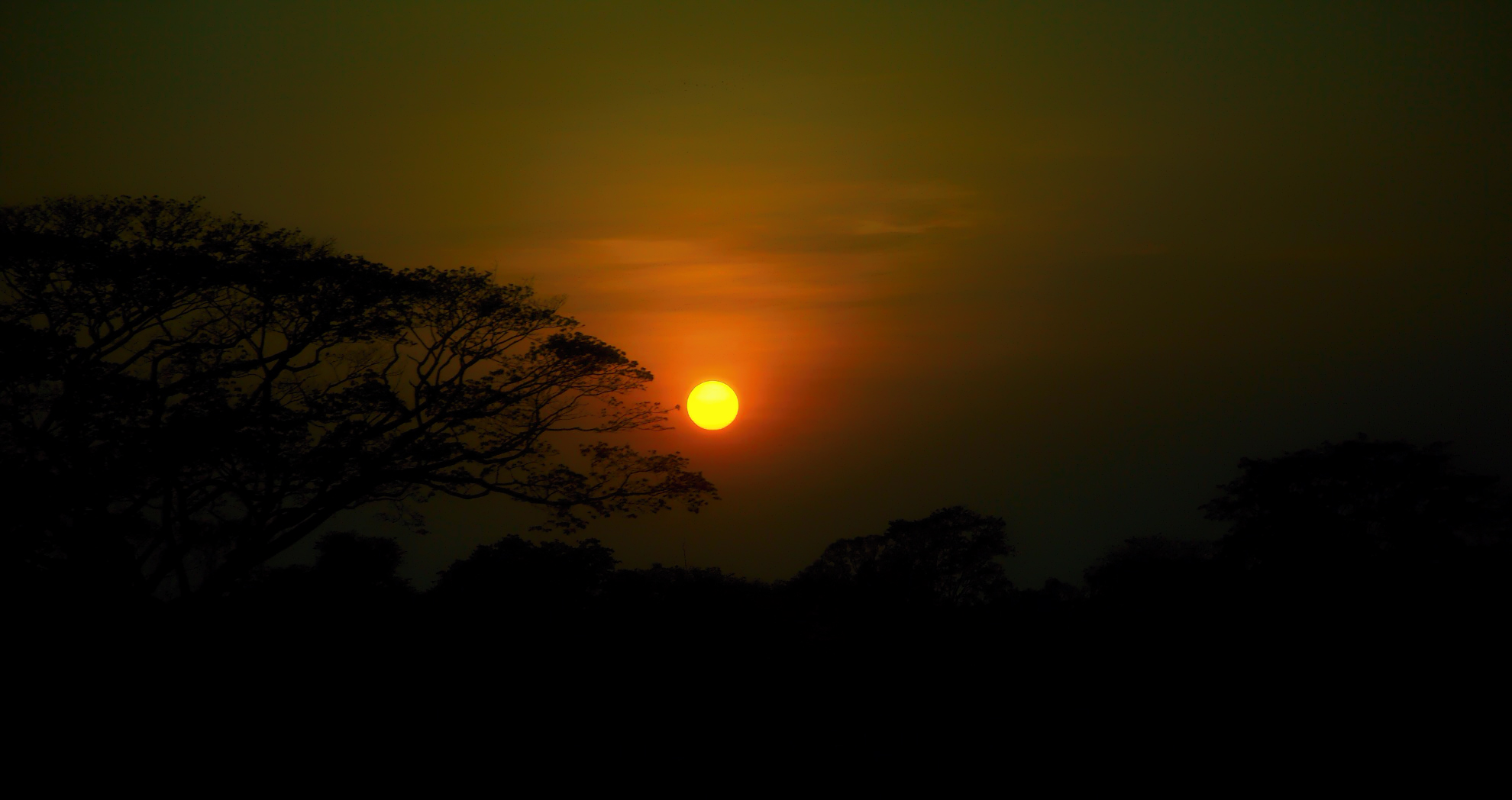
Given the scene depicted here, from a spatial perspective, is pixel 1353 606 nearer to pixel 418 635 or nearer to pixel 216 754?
pixel 418 635

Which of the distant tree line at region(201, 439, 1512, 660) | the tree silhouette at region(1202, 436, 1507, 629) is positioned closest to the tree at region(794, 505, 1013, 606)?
the distant tree line at region(201, 439, 1512, 660)

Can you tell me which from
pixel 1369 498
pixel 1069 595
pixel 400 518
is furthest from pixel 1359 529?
pixel 400 518

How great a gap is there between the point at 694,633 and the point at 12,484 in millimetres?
13093

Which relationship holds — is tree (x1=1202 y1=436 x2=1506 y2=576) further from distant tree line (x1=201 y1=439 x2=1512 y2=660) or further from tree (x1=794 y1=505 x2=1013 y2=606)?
tree (x1=794 y1=505 x2=1013 y2=606)

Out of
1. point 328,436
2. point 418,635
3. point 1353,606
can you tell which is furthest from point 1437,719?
point 328,436

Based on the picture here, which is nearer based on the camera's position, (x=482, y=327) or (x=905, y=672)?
(x=905, y=672)

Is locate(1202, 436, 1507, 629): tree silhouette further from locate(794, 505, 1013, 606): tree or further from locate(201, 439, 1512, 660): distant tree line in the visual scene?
locate(794, 505, 1013, 606): tree

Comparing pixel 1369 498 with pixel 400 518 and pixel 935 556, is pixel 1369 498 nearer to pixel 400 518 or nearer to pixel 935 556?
pixel 935 556

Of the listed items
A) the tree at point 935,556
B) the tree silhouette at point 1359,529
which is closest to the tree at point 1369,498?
the tree silhouette at point 1359,529

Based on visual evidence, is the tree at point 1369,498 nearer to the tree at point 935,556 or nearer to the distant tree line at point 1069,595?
the distant tree line at point 1069,595

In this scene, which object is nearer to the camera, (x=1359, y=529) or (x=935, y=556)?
(x=1359, y=529)

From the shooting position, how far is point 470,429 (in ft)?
76.5

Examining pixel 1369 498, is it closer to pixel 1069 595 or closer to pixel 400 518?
pixel 1069 595

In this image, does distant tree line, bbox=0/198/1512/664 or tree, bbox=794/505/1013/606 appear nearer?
distant tree line, bbox=0/198/1512/664
